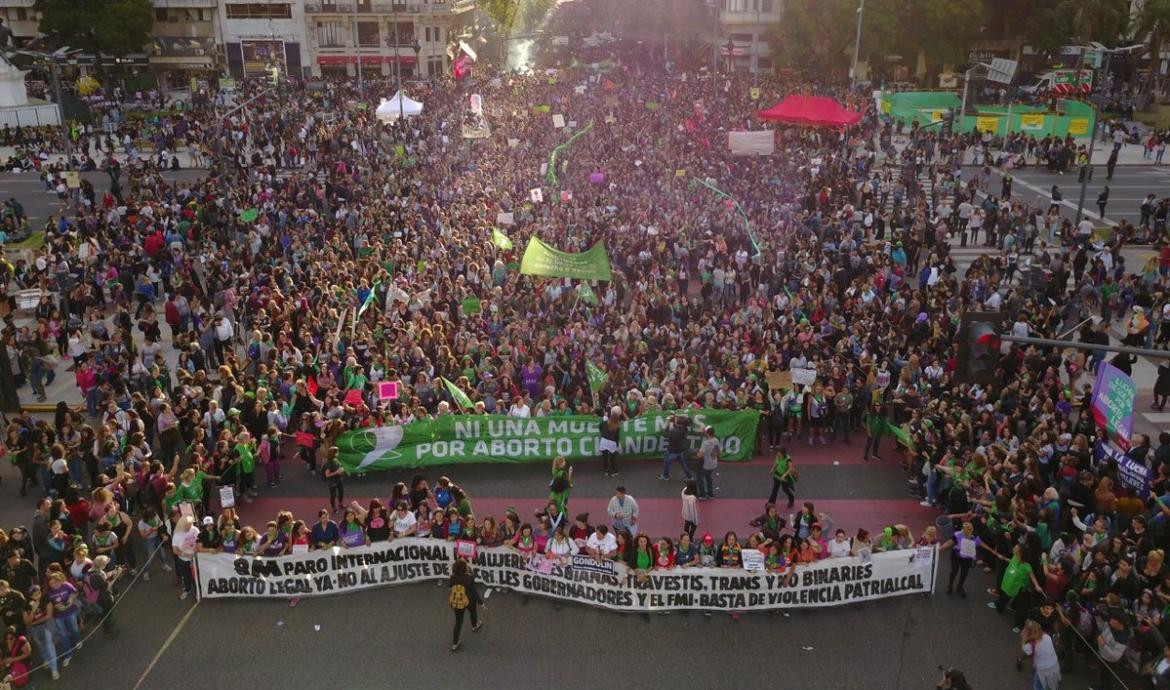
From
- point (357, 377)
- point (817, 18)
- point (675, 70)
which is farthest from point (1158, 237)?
point (675, 70)

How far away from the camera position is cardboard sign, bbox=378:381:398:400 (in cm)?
1694

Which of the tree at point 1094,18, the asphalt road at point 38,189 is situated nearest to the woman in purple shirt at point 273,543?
the asphalt road at point 38,189

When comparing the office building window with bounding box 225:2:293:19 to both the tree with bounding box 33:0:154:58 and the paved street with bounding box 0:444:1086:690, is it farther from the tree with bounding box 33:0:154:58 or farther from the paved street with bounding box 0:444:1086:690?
the paved street with bounding box 0:444:1086:690

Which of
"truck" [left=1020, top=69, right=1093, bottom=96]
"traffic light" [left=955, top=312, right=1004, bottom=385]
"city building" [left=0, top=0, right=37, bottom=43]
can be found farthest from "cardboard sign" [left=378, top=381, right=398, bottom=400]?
"city building" [left=0, top=0, right=37, bottom=43]

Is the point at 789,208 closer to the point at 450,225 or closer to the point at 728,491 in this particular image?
the point at 450,225

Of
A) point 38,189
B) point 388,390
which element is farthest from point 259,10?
point 388,390

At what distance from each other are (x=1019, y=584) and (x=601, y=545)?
529cm

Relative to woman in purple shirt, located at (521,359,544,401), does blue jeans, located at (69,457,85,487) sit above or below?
below

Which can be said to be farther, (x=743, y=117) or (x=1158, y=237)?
(x=743, y=117)

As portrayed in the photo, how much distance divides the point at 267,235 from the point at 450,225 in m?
5.61

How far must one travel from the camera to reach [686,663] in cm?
1173

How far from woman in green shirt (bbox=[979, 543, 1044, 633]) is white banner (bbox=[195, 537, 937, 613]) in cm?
97

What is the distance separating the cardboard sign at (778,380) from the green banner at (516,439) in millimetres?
763

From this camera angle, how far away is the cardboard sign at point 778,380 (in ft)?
56.3
